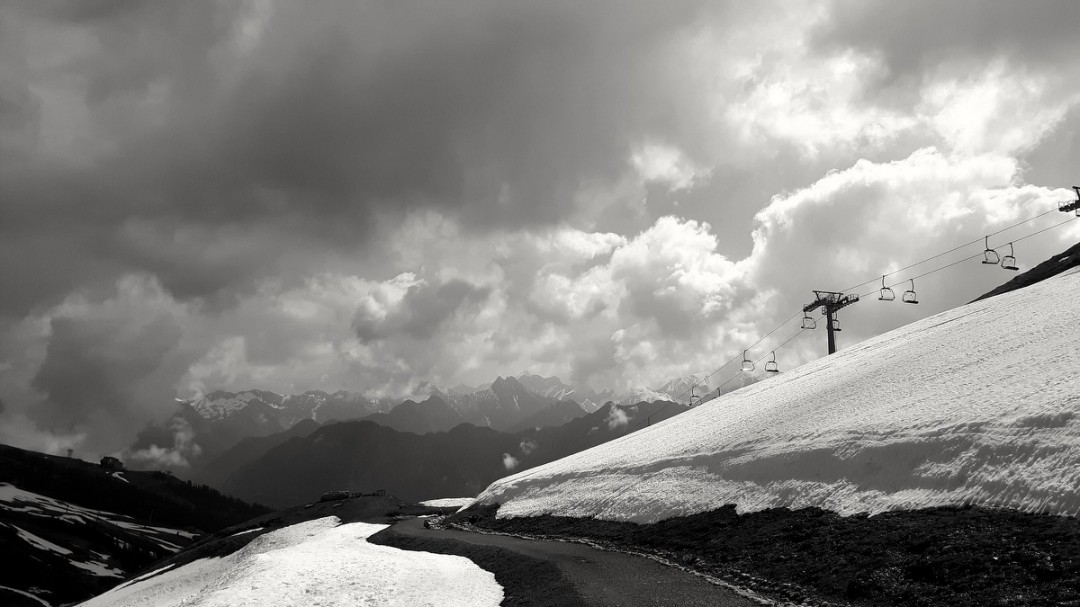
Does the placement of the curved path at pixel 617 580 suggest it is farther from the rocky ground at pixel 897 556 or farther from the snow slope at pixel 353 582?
the snow slope at pixel 353 582

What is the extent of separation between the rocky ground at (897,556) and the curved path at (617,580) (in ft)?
4.63

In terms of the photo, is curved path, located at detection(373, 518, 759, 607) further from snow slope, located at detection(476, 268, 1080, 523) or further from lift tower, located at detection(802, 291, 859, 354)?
lift tower, located at detection(802, 291, 859, 354)

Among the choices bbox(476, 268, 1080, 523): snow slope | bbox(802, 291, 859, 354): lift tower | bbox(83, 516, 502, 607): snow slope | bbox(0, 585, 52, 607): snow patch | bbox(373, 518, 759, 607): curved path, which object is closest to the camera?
bbox(373, 518, 759, 607): curved path

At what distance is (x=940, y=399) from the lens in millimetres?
33594

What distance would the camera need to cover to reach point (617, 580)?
26.6 metres

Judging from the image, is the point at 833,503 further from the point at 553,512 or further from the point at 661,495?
the point at 553,512

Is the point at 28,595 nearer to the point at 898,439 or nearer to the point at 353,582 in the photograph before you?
the point at 353,582

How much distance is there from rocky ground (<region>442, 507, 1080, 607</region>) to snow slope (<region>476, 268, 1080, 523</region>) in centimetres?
128

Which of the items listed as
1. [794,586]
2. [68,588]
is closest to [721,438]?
[794,586]

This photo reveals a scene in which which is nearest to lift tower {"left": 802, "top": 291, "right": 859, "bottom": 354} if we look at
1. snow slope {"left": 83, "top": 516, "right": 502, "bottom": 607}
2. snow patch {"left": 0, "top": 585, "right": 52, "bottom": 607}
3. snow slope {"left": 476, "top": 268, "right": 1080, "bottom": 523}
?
snow slope {"left": 476, "top": 268, "right": 1080, "bottom": 523}

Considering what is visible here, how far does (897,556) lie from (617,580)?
36.4 ft

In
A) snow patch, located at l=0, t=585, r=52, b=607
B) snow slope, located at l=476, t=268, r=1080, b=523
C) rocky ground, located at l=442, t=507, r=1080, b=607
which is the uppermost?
snow slope, located at l=476, t=268, r=1080, b=523

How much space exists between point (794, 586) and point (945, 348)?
33.0 metres

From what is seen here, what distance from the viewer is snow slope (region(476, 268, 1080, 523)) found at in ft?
78.0
